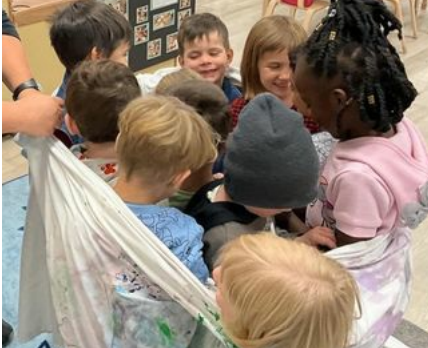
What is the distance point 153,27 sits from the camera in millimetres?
3258

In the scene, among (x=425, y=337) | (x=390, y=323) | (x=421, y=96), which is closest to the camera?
(x=390, y=323)

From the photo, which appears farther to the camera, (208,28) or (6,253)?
(6,253)

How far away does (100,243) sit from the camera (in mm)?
1119

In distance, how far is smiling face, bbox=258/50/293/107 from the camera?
1.70 m

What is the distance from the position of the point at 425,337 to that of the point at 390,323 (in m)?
0.87

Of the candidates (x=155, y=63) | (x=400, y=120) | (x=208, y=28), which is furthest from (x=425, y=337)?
(x=155, y=63)

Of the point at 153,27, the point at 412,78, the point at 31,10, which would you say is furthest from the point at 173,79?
the point at 412,78

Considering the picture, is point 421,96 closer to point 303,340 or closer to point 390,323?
point 390,323

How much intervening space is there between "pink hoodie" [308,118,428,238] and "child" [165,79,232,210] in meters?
0.26

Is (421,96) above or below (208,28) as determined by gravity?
below

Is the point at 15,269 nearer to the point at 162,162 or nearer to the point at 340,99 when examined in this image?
the point at 162,162

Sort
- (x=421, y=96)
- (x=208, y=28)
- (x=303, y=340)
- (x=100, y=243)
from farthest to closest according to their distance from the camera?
(x=421, y=96)
(x=208, y=28)
(x=100, y=243)
(x=303, y=340)

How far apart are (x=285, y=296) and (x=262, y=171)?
31 centimetres

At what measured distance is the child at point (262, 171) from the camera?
1.17 metres
